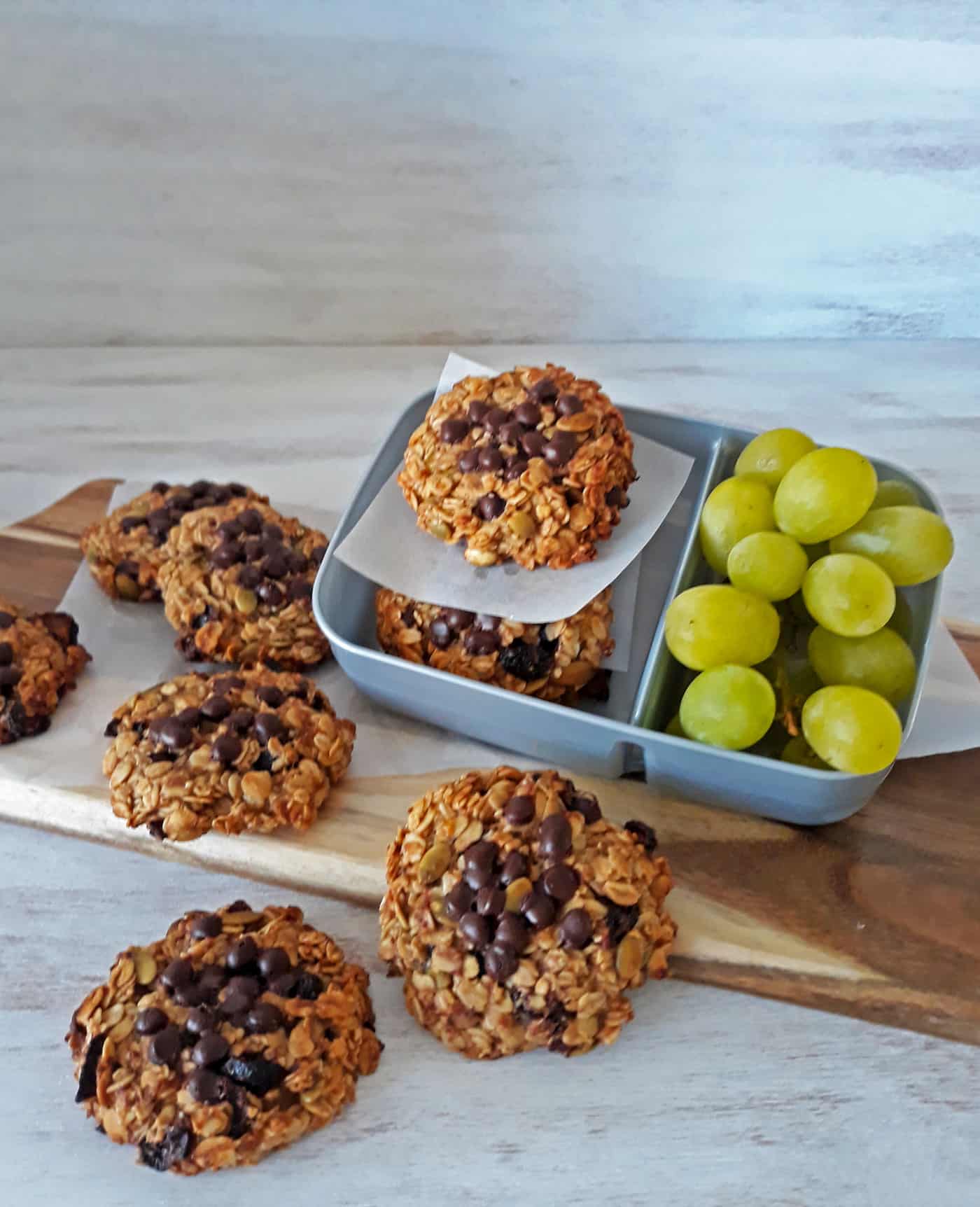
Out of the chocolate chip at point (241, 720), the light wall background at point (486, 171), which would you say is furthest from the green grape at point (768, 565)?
the light wall background at point (486, 171)

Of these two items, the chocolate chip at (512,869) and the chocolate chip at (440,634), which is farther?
the chocolate chip at (440,634)

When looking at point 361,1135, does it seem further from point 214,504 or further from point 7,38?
point 7,38

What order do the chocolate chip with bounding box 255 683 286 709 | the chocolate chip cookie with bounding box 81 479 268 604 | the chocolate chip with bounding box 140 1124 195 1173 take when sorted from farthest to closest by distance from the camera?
the chocolate chip cookie with bounding box 81 479 268 604 → the chocolate chip with bounding box 255 683 286 709 → the chocolate chip with bounding box 140 1124 195 1173

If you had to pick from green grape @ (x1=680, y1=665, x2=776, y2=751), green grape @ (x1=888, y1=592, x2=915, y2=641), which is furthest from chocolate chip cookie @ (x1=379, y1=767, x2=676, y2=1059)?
green grape @ (x1=888, y1=592, x2=915, y2=641)

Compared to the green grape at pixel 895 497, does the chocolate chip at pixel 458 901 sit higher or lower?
lower

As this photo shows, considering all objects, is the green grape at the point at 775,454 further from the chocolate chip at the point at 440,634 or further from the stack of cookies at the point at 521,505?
the chocolate chip at the point at 440,634

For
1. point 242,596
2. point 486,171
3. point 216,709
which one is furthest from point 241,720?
point 486,171

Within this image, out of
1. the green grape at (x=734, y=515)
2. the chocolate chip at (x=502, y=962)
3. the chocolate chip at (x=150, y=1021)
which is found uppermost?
the green grape at (x=734, y=515)

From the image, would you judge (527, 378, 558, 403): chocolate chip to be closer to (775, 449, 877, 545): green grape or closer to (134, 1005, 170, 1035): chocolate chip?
(775, 449, 877, 545): green grape
